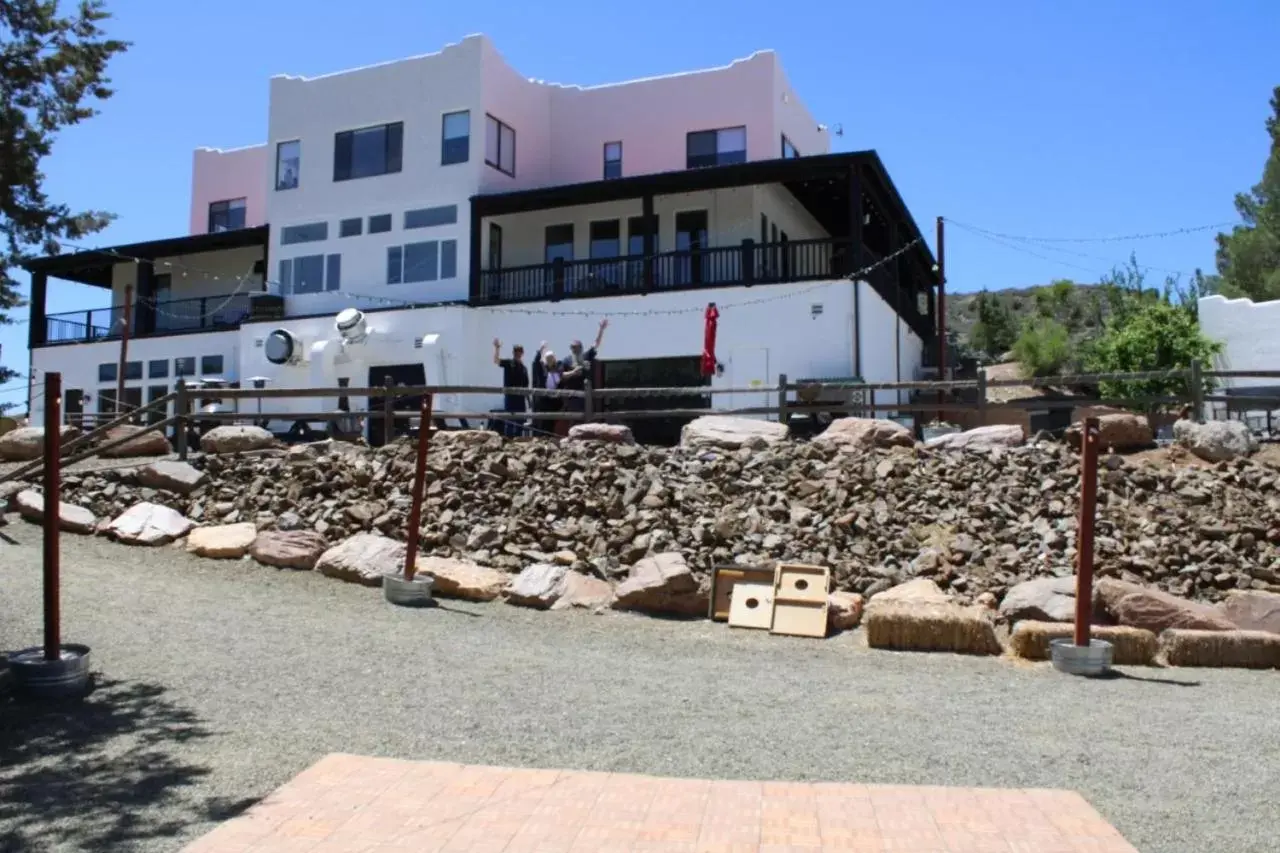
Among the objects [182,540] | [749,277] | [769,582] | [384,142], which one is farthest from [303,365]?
[769,582]

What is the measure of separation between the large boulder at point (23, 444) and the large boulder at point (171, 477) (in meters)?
3.26

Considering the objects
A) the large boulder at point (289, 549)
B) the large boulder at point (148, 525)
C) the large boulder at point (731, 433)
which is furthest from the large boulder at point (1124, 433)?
the large boulder at point (148, 525)

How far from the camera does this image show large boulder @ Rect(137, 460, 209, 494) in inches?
555

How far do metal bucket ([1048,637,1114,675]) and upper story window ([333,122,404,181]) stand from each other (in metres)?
22.4

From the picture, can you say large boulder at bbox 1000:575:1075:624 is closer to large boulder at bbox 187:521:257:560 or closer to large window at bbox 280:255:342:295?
large boulder at bbox 187:521:257:560

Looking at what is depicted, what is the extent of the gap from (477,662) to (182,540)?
21.2 feet

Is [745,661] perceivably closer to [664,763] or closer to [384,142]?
[664,763]

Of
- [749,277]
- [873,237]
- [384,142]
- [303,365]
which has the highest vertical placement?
[384,142]

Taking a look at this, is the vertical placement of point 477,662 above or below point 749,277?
below

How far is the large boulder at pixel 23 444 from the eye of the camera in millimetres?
16688

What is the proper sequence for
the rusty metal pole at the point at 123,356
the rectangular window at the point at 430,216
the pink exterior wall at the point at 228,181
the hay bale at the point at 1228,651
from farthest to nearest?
the pink exterior wall at the point at 228,181 < the rusty metal pole at the point at 123,356 < the rectangular window at the point at 430,216 < the hay bale at the point at 1228,651

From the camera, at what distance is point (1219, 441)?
43.4 feet

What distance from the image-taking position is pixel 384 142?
27.3m

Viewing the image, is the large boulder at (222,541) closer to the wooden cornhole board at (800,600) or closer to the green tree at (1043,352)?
the wooden cornhole board at (800,600)
